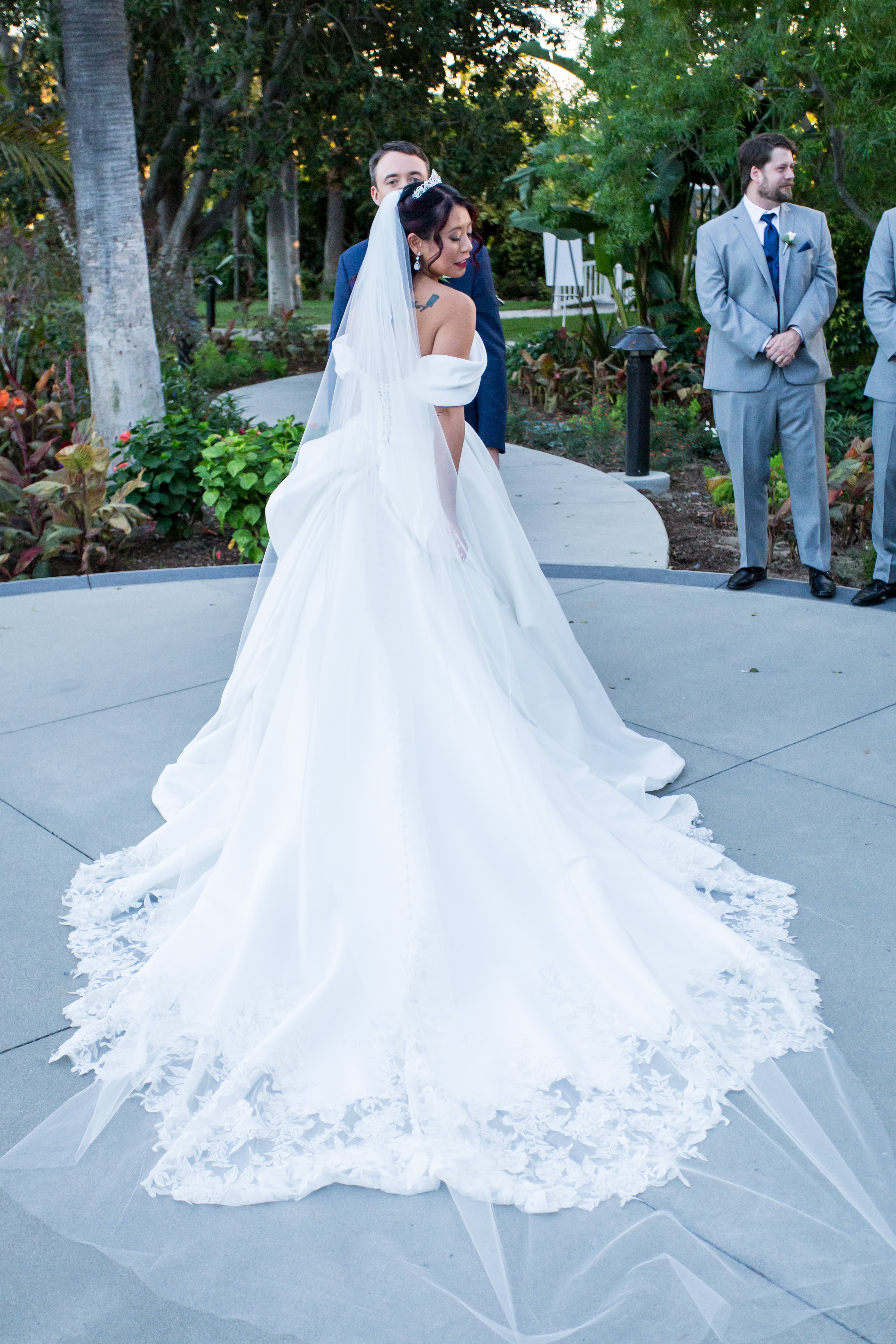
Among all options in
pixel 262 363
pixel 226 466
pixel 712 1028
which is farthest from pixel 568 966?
pixel 262 363

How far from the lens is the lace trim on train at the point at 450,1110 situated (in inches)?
83.1

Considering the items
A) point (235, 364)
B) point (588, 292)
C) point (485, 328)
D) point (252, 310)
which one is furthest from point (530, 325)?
point (485, 328)

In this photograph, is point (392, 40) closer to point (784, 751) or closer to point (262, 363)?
point (262, 363)

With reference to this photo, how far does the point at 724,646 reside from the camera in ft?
17.2

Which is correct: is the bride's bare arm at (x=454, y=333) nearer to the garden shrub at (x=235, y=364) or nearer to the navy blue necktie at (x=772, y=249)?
the navy blue necktie at (x=772, y=249)

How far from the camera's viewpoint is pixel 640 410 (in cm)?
850

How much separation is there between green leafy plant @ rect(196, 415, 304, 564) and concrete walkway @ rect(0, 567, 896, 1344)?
28 centimetres

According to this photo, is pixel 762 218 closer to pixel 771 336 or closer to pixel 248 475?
pixel 771 336

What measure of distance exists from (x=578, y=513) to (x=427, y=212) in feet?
16.2

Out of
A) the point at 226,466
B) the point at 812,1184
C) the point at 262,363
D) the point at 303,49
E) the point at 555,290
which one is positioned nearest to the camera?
the point at 812,1184

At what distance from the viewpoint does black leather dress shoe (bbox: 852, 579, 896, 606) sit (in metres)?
5.73

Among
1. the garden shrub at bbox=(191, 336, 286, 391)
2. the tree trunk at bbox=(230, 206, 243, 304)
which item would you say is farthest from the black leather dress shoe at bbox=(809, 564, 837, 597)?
the tree trunk at bbox=(230, 206, 243, 304)

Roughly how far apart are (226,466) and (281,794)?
13.2 feet

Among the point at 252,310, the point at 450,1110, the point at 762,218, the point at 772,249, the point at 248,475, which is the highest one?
the point at 252,310
